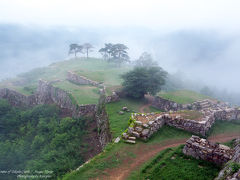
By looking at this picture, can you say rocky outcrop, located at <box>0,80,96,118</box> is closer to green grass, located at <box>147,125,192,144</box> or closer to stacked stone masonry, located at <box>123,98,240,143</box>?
stacked stone masonry, located at <box>123,98,240,143</box>

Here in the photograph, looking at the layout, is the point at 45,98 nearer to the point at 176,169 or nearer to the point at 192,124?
the point at 192,124

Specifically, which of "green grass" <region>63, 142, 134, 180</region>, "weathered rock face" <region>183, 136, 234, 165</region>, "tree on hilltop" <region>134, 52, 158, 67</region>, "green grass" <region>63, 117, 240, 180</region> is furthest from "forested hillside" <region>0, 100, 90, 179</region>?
"tree on hilltop" <region>134, 52, 158, 67</region>

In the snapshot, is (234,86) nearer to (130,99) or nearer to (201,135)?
(130,99)

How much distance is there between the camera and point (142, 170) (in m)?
7.72

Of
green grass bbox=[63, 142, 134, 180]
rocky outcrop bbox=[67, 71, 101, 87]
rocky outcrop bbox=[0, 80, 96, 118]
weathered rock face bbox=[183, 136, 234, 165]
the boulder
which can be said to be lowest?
rocky outcrop bbox=[0, 80, 96, 118]

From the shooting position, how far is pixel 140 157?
8.99 metres

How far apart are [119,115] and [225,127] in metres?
9.47

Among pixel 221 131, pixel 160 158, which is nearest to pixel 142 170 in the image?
pixel 160 158

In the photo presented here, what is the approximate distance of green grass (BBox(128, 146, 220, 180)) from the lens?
687 cm

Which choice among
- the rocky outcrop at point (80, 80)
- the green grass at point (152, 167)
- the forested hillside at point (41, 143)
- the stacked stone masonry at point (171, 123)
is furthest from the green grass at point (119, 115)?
the rocky outcrop at point (80, 80)

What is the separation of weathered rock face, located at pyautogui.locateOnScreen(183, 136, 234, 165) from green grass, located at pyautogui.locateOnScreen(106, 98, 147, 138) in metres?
5.27

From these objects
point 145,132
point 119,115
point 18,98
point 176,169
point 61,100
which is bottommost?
point 18,98

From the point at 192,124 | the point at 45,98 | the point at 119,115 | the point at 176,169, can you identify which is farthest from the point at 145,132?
the point at 45,98

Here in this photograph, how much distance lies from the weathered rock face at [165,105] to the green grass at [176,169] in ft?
36.6
